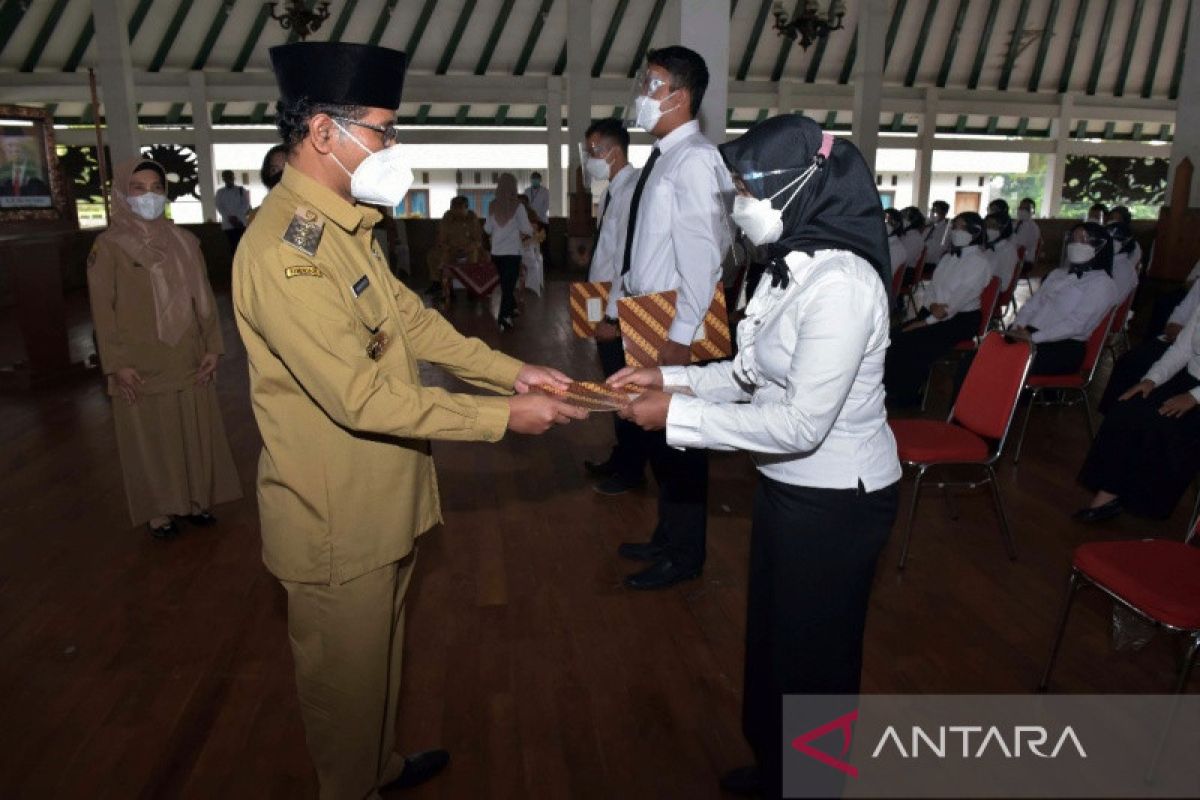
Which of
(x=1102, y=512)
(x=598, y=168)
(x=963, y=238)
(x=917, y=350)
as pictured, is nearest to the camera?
(x=1102, y=512)

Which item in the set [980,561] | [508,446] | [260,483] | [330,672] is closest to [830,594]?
[330,672]

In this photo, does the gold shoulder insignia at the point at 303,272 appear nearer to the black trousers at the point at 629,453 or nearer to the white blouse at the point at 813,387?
the white blouse at the point at 813,387

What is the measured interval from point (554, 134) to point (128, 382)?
48.3 ft

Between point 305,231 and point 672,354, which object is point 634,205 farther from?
point 305,231

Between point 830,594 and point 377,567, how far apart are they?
35.6 inches

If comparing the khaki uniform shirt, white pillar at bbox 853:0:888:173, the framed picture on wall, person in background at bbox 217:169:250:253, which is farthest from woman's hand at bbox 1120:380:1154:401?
person in background at bbox 217:169:250:253

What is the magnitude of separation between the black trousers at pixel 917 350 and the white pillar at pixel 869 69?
23.5 feet

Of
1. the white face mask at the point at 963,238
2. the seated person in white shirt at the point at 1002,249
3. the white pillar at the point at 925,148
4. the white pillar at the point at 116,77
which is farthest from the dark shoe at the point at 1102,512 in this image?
the white pillar at the point at 925,148

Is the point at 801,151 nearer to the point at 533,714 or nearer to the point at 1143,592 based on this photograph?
→ the point at 1143,592

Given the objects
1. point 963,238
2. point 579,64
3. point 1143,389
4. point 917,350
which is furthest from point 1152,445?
point 579,64

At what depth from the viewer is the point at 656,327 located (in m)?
2.66

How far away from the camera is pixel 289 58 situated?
1.52m

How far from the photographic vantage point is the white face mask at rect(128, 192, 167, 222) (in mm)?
3037

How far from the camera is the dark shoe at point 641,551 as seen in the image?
10.4 ft
